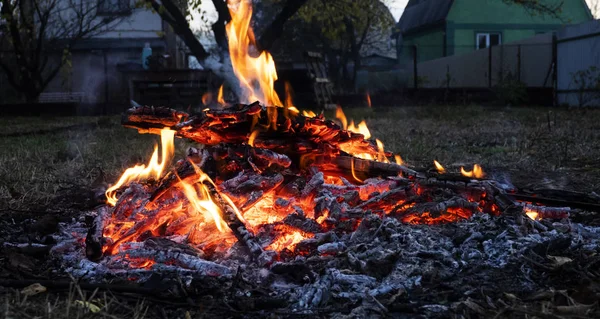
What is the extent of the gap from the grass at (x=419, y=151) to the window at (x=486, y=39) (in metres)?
20.6

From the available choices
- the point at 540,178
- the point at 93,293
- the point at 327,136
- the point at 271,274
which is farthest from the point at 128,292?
the point at 540,178

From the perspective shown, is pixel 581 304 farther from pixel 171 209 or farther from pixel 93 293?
A: pixel 171 209

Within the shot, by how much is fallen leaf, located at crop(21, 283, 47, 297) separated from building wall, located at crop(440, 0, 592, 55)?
3116 cm

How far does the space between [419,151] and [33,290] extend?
5.60 m

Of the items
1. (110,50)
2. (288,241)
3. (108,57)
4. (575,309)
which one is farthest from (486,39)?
(575,309)

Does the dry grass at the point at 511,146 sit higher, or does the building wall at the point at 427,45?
the building wall at the point at 427,45

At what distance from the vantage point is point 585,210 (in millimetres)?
3873

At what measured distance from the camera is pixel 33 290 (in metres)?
2.63

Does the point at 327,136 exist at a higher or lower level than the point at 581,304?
higher

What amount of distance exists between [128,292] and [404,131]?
824 cm

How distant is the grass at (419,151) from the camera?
5.39 m

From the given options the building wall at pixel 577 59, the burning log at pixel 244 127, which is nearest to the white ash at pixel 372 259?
the burning log at pixel 244 127

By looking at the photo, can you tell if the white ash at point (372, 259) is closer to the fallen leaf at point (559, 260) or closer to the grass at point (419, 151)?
the fallen leaf at point (559, 260)

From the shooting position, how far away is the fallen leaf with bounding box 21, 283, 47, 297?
262 centimetres
